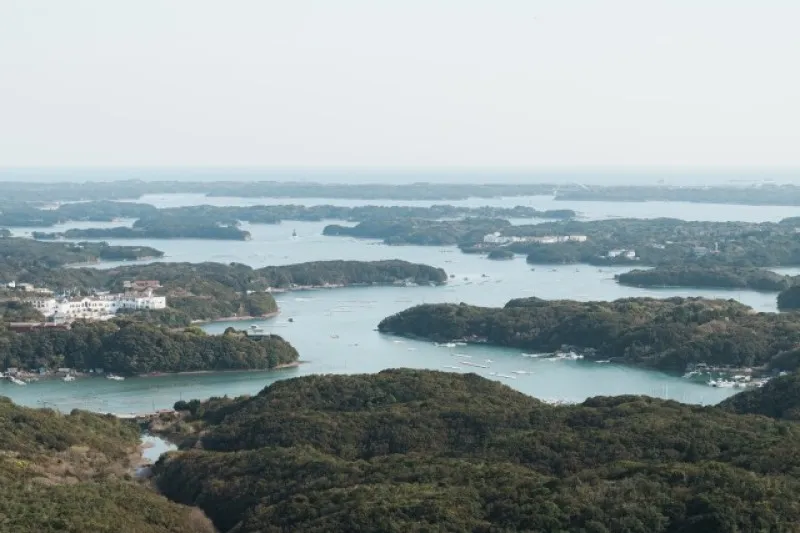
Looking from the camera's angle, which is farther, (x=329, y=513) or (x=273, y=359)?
(x=273, y=359)

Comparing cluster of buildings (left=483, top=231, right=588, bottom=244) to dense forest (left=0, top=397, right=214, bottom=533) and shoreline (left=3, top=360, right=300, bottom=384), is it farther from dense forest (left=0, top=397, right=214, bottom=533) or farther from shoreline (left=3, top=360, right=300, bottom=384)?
dense forest (left=0, top=397, right=214, bottom=533)

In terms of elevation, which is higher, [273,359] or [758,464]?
[758,464]

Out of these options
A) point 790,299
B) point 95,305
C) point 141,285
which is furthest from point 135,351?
point 790,299

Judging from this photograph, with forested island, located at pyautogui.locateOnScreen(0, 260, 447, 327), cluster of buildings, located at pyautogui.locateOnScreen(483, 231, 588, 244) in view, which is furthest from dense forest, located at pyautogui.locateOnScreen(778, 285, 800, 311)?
cluster of buildings, located at pyautogui.locateOnScreen(483, 231, 588, 244)

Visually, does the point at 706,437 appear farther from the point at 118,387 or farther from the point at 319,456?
the point at 118,387

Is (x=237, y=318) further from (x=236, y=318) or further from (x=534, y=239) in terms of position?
(x=534, y=239)

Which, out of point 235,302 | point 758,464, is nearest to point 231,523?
point 758,464

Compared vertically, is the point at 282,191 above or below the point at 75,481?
below
